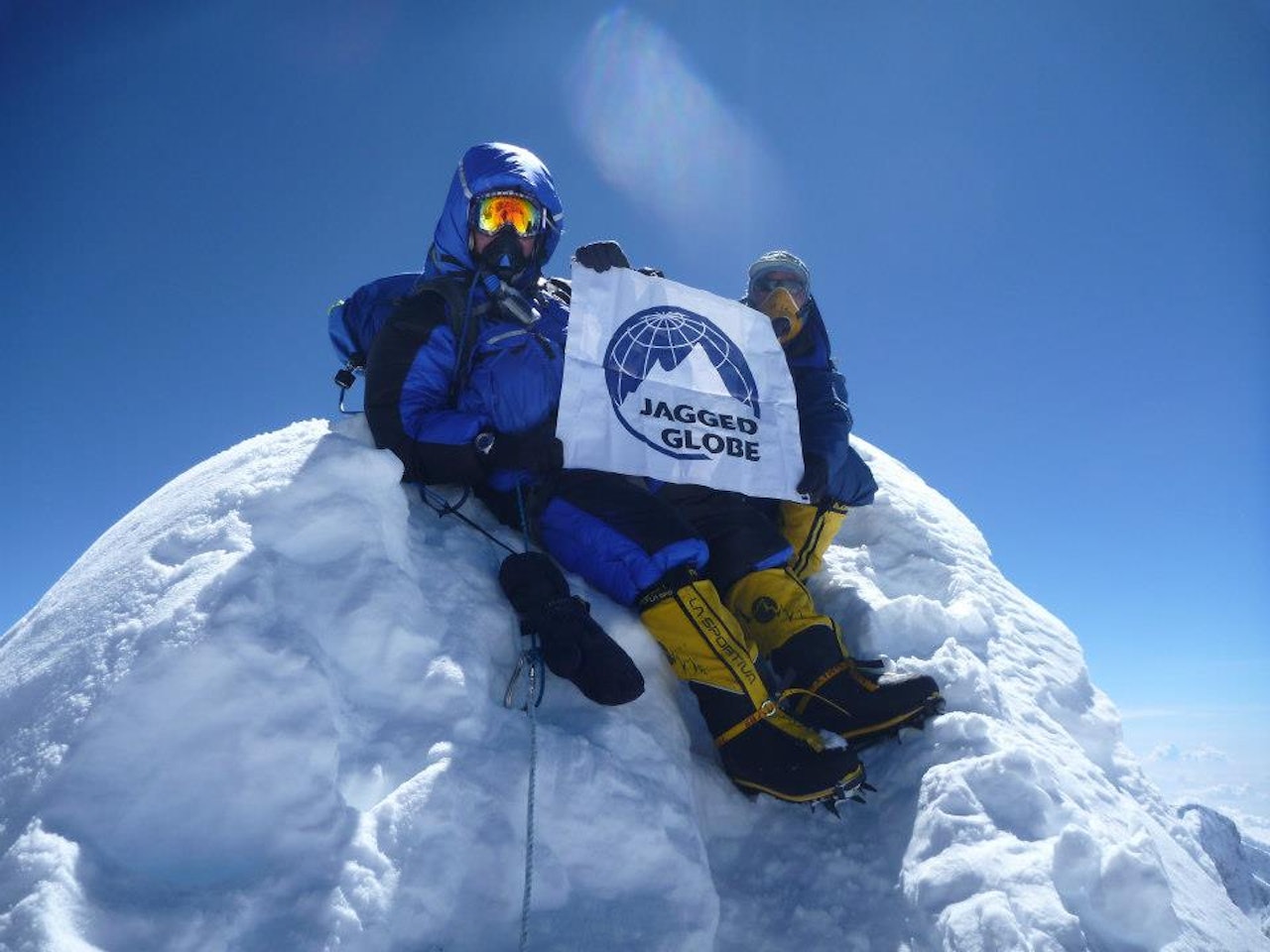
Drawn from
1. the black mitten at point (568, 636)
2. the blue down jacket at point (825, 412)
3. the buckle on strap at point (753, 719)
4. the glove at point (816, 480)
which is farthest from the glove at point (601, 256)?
the buckle on strap at point (753, 719)

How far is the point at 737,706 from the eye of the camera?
2850 mm

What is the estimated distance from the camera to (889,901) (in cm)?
241

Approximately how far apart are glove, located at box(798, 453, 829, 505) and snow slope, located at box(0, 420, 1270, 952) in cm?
122

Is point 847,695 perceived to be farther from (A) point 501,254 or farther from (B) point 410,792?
(A) point 501,254

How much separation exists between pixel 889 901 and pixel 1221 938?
3.92 ft

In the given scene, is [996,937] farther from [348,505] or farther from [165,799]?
[348,505]

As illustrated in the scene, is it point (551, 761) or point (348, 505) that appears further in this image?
point (348, 505)

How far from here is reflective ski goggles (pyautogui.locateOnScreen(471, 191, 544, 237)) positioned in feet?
13.2

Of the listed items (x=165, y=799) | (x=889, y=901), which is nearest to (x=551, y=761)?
(x=165, y=799)

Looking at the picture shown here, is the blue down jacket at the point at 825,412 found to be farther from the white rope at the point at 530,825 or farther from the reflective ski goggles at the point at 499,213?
the white rope at the point at 530,825

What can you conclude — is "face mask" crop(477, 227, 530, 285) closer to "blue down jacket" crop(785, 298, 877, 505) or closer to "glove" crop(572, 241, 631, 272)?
"glove" crop(572, 241, 631, 272)

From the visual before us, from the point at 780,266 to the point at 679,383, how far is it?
1501 millimetres

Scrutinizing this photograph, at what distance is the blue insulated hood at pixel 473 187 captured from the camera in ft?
13.2

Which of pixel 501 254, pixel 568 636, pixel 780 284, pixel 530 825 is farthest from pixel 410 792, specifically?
pixel 780 284
